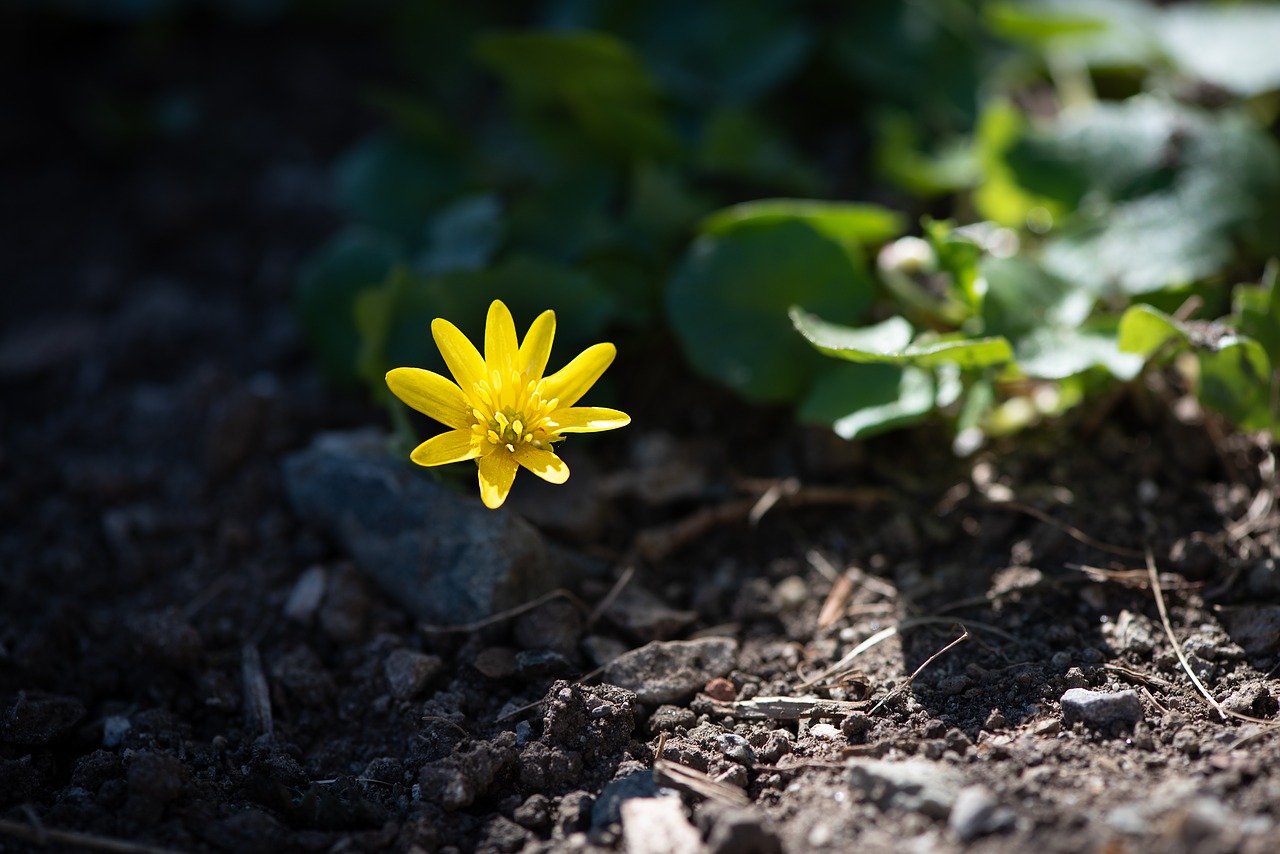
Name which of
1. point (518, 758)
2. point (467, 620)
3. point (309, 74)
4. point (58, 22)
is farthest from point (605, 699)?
point (58, 22)

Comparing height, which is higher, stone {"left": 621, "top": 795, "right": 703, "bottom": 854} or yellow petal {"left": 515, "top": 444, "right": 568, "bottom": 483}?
yellow petal {"left": 515, "top": 444, "right": 568, "bottom": 483}

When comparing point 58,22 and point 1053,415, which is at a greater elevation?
point 58,22

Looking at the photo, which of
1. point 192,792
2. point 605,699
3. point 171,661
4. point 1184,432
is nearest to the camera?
point 192,792

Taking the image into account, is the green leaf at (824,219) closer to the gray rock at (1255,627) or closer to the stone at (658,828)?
the gray rock at (1255,627)

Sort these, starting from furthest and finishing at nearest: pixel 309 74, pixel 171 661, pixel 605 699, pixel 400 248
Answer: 1. pixel 309 74
2. pixel 400 248
3. pixel 171 661
4. pixel 605 699

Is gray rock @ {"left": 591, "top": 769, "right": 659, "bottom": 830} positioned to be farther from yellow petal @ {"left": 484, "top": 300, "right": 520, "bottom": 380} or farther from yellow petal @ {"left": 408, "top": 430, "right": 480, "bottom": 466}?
yellow petal @ {"left": 484, "top": 300, "right": 520, "bottom": 380}

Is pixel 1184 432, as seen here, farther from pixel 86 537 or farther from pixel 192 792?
pixel 86 537

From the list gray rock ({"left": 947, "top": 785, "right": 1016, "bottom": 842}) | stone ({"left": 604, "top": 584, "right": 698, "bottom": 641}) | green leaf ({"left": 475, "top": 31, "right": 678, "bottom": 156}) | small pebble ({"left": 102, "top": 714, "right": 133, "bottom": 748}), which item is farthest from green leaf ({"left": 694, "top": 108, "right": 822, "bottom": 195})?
small pebble ({"left": 102, "top": 714, "right": 133, "bottom": 748})
